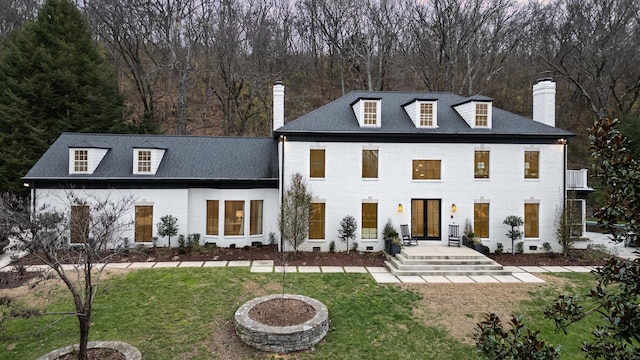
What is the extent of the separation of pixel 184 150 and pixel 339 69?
2011 cm

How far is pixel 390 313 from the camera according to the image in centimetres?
1052

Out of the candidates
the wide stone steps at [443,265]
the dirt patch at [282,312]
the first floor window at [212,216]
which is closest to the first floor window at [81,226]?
the dirt patch at [282,312]

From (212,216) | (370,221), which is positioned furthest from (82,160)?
(370,221)

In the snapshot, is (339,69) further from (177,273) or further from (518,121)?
(177,273)

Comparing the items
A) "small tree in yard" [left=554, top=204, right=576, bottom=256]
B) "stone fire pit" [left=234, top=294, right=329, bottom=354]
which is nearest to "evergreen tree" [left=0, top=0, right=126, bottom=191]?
"stone fire pit" [left=234, top=294, right=329, bottom=354]

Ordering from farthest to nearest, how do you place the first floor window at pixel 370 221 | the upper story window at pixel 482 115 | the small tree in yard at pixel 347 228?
the upper story window at pixel 482 115, the first floor window at pixel 370 221, the small tree in yard at pixel 347 228

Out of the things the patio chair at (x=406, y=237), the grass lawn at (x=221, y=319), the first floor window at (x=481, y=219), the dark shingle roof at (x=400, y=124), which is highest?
the dark shingle roof at (x=400, y=124)

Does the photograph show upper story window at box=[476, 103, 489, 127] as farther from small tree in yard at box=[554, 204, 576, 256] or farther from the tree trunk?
the tree trunk

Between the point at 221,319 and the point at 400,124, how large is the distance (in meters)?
12.2

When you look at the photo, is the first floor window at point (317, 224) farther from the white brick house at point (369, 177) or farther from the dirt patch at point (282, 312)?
the dirt patch at point (282, 312)

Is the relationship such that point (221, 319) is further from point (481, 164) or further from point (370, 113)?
point (481, 164)

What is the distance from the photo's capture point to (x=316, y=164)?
55.7ft

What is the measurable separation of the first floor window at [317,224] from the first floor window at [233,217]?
11.9 feet

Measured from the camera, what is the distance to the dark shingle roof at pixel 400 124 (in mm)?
16703
